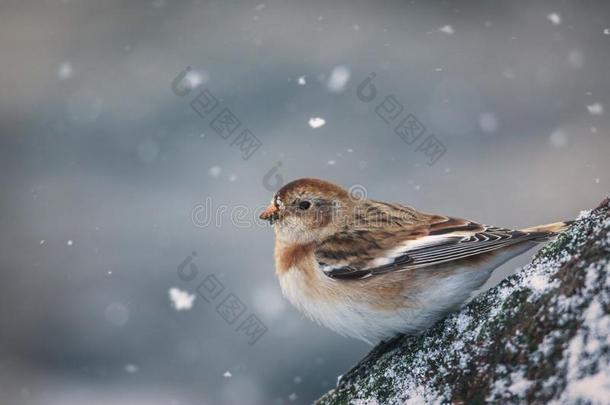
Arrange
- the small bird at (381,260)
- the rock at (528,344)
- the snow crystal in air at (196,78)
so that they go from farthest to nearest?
the snow crystal in air at (196,78), the small bird at (381,260), the rock at (528,344)

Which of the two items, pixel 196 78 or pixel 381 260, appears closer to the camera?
pixel 381 260

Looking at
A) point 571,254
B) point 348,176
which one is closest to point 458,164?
point 348,176

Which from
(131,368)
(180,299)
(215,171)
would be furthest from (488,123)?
(131,368)

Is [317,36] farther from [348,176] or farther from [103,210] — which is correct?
[103,210]

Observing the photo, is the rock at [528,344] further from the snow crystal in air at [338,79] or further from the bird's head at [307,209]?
the snow crystal in air at [338,79]

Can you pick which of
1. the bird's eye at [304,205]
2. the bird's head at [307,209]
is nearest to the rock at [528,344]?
the bird's head at [307,209]

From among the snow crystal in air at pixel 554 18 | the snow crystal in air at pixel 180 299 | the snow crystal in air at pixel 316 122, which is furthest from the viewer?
the snow crystal in air at pixel 554 18

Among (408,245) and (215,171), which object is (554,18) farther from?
(408,245)
